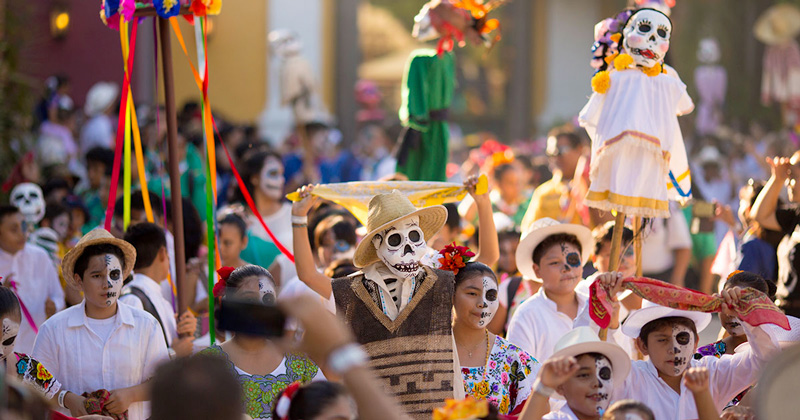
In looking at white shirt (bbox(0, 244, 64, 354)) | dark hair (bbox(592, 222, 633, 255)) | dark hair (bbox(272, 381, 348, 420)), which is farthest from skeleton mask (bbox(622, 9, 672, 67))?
white shirt (bbox(0, 244, 64, 354))

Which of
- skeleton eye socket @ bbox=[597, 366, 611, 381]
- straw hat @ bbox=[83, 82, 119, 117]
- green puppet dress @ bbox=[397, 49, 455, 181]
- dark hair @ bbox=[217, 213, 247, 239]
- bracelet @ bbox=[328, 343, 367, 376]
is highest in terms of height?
straw hat @ bbox=[83, 82, 119, 117]

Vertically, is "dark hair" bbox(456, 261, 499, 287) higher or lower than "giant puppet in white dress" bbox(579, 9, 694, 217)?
lower

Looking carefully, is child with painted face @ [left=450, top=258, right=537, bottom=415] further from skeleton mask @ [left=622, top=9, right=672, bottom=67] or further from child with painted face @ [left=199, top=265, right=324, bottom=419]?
skeleton mask @ [left=622, top=9, right=672, bottom=67]

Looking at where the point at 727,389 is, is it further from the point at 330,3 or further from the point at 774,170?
the point at 330,3

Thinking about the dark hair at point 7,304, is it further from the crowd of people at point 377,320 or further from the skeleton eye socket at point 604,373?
the skeleton eye socket at point 604,373

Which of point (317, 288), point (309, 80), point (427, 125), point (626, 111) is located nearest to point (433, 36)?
point (427, 125)

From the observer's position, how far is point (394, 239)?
4.33 metres

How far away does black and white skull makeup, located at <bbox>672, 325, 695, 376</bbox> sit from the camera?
4.32 metres

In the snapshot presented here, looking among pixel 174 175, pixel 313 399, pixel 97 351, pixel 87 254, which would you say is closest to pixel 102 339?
pixel 97 351

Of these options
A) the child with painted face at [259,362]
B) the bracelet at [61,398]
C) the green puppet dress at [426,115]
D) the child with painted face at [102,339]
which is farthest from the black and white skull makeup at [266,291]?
the green puppet dress at [426,115]

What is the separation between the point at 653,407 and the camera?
4.28 m

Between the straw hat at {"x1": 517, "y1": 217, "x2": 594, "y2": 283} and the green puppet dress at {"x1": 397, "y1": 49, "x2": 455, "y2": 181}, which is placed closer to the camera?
the straw hat at {"x1": 517, "y1": 217, "x2": 594, "y2": 283}

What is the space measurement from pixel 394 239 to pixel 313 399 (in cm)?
116

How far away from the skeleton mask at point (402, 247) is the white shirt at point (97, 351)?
121 cm
